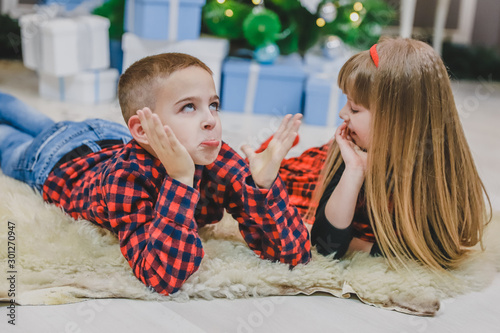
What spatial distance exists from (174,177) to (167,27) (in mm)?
1368

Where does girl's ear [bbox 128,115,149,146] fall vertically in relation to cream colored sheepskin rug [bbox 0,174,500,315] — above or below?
above

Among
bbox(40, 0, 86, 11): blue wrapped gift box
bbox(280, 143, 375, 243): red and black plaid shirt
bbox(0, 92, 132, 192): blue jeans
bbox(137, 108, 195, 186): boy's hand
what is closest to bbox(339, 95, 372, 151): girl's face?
bbox(280, 143, 375, 243): red and black plaid shirt

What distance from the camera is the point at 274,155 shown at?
90 centimetres

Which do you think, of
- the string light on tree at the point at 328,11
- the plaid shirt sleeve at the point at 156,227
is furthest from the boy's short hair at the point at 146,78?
the string light on tree at the point at 328,11

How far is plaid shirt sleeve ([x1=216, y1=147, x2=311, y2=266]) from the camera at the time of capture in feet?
3.08

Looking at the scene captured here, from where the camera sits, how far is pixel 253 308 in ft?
3.02

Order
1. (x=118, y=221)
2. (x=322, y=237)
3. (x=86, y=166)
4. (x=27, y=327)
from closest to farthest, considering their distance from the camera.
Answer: (x=27, y=327), (x=118, y=221), (x=322, y=237), (x=86, y=166)

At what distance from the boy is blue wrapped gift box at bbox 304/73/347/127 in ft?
3.77

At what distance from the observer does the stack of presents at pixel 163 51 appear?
215 cm

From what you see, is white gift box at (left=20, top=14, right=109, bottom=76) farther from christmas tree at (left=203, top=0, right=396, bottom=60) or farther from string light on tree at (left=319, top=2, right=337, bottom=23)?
string light on tree at (left=319, top=2, right=337, bottom=23)

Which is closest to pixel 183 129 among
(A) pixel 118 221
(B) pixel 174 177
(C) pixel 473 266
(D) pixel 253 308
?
(B) pixel 174 177

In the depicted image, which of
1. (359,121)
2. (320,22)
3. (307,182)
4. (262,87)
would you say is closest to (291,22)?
(320,22)

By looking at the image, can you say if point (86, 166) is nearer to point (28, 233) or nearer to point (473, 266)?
point (28, 233)

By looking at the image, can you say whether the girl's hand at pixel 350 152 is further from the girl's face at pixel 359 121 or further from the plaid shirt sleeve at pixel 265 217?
the plaid shirt sleeve at pixel 265 217
